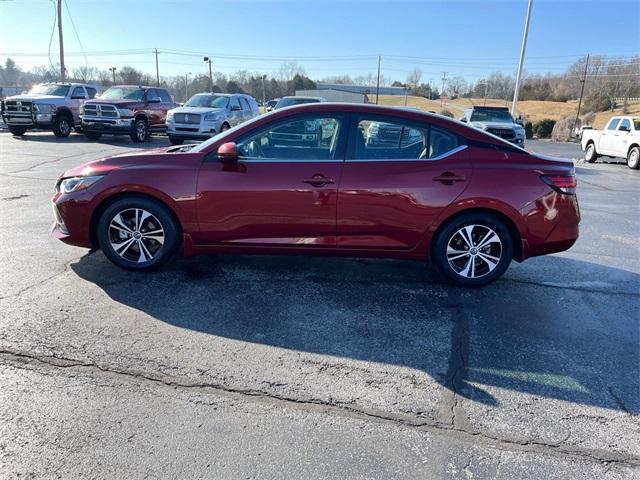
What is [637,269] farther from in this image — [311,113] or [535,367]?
[311,113]

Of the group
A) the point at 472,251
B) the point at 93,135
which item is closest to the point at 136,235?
the point at 472,251

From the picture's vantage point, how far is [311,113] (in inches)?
177

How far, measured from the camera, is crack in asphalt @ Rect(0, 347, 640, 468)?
2.52 m

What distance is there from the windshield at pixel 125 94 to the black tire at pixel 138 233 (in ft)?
53.1

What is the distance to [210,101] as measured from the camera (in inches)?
715

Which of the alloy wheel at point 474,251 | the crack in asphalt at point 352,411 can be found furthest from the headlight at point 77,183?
the alloy wheel at point 474,251

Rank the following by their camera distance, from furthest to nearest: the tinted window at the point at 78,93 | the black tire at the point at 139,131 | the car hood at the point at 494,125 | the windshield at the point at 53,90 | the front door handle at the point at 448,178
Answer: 1. the tinted window at the point at 78,93
2. the windshield at the point at 53,90
3. the black tire at the point at 139,131
4. the car hood at the point at 494,125
5. the front door handle at the point at 448,178

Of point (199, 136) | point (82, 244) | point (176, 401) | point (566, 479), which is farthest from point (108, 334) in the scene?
point (199, 136)

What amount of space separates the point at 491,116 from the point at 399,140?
15998 millimetres

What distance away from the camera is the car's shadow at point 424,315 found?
129 inches

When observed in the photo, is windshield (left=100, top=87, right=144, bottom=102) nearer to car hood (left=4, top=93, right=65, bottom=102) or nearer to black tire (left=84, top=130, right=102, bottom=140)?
black tire (left=84, top=130, right=102, bottom=140)

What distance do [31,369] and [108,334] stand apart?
0.57 m

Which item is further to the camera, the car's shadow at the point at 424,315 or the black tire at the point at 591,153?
the black tire at the point at 591,153

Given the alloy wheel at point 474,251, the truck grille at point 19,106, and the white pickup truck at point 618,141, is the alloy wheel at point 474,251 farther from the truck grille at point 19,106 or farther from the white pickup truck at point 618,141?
the truck grille at point 19,106
